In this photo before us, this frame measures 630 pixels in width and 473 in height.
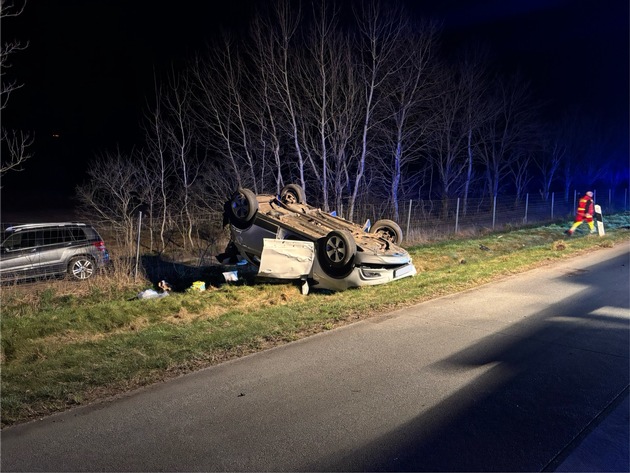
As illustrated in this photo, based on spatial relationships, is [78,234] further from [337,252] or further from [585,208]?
[585,208]

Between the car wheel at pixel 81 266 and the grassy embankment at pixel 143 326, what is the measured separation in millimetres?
2065

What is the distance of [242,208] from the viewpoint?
9781 millimetres

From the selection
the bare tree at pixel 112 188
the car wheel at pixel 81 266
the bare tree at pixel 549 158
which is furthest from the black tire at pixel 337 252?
the bare tree at pixel 549 158

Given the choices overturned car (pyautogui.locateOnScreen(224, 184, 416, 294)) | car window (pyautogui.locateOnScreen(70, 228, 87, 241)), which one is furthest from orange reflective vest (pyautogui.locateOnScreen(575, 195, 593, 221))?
car window (pyautogui.locateOnScreen(70, 228, 87, 241))

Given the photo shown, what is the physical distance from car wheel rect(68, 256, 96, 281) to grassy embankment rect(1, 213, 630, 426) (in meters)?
2.06

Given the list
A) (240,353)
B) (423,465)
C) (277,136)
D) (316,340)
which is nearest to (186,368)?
(240,353)

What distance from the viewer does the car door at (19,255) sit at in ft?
34.4

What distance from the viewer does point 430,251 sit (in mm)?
14117

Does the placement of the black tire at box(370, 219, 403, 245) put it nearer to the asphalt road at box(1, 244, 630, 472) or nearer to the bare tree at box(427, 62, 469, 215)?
the asphalt road at box(1, 244, 630, 472)

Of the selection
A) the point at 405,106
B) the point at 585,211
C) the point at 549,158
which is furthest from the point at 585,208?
the point at 549,158

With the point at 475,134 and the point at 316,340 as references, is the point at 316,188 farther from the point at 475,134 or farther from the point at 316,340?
the point at 475,134

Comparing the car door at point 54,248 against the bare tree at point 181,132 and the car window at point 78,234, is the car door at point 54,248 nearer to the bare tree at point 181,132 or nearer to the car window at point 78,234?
the car window at point 78,234

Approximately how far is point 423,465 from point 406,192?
2454 centimetres

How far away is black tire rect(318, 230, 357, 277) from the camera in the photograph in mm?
8727
